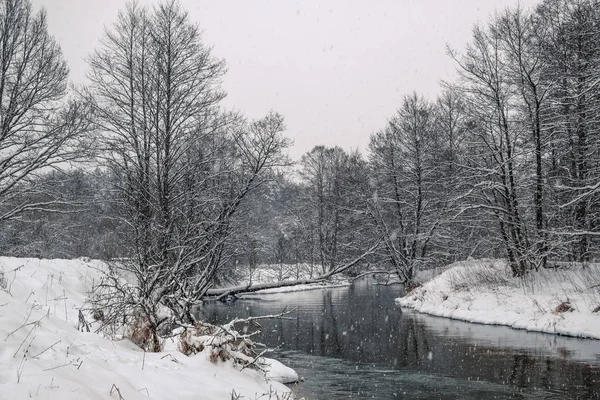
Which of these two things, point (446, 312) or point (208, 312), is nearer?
point (446, 312)

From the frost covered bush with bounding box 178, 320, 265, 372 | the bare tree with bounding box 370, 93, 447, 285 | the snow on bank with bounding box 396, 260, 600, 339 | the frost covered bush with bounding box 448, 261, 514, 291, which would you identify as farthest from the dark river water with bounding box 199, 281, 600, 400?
the bare tree with bounding box 370, 93, 447, 285

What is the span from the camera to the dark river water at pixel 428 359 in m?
9.12

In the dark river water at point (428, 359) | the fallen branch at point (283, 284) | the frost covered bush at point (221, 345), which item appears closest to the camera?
the frost covered bush at point (221, 345)

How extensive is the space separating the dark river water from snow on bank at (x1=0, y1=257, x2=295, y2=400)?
3.07 meters

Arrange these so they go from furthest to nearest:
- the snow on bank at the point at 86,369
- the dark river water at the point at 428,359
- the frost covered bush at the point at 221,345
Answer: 1. the dark river water at the point at 428,359
2. the frost covered bush at the point at 221,345
3. the snow on bank at the point at 86,369

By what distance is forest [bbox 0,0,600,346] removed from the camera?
43.4 ft

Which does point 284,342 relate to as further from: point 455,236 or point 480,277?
point 455,236

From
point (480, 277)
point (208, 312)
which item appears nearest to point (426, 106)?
point (480, 277)

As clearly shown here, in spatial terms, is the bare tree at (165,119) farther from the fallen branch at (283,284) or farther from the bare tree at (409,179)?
the bare tree at (409,179)

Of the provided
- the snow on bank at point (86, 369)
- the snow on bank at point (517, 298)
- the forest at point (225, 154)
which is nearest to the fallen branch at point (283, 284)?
the forest at point (225, 154)

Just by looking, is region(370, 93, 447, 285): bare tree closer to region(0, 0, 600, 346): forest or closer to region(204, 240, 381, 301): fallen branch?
region(0, 0, 600, 346): forest

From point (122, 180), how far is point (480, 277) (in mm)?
14973

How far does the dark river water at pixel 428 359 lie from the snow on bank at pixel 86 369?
307 cm

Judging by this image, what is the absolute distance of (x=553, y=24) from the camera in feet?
64.0
